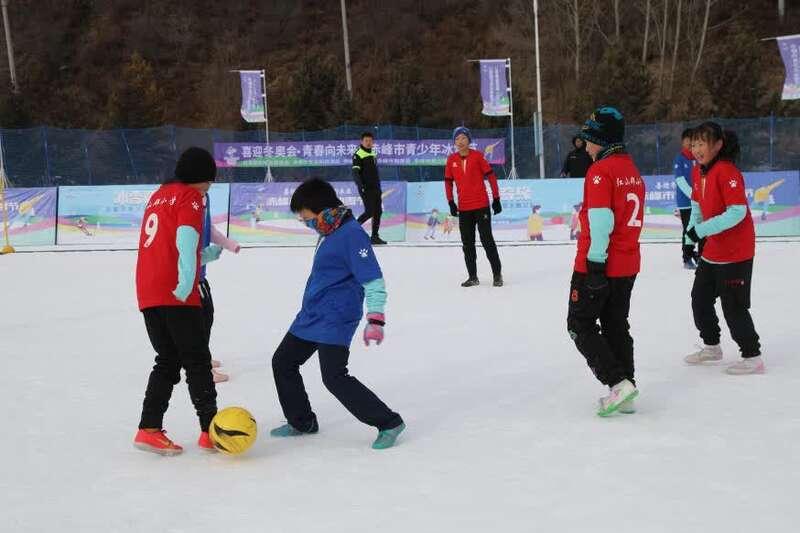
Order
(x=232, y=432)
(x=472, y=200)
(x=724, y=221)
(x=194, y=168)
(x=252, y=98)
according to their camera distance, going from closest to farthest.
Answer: (x=232, y=432) < (x=194, y=168) < (x=724, y=221) < (x=472, y=200) < (x=252, y=98)

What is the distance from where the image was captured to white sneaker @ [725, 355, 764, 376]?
5.25 m

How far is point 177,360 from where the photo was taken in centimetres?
414

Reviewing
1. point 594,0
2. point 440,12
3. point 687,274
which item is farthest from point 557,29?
point 687,274

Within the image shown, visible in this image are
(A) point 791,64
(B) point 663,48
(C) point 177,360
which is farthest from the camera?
(B) point 663,48

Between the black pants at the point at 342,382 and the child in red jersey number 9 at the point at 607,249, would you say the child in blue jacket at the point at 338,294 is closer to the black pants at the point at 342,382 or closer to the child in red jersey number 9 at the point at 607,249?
the black pants at the point at 342,382

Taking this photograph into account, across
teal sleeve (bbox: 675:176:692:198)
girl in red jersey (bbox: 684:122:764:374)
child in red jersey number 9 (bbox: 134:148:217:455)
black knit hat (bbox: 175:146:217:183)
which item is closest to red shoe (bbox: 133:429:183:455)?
child in red jersey number 9 (bbox: 134:148:217:455)

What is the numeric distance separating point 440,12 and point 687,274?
3586 cm

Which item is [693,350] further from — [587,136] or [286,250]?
[286,250]

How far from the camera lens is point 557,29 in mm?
36844

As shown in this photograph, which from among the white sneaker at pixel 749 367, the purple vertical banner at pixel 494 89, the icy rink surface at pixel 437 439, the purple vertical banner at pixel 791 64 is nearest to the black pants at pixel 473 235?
the icy rink surface at pixel 437 439

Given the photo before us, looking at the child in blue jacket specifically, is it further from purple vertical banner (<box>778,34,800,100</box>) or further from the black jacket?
purple vertical banner (<box>778,34,800,100</box>)

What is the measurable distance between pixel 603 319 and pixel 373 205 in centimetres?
942

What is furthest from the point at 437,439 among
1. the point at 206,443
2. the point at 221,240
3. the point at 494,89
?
the point at 494,89

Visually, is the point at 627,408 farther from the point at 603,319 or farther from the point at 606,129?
the point at 606,129
